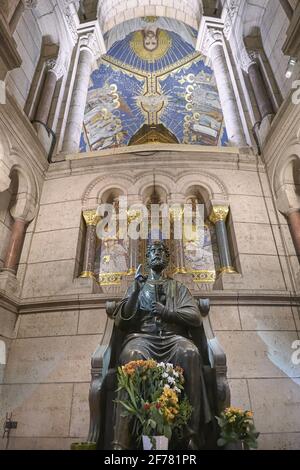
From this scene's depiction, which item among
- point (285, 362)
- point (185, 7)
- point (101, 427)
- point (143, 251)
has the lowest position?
point (101, 427)

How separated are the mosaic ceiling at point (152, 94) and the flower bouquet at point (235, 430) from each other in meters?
10.4

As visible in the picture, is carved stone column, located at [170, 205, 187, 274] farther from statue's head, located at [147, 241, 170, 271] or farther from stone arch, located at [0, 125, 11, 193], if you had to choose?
stone arch, located at [0, 125, 11, 193]

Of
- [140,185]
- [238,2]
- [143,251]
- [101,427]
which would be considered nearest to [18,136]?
[140,185]

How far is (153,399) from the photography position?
84.2 inches

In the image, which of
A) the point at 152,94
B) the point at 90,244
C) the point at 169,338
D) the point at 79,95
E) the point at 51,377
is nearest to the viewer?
the point at 169,338

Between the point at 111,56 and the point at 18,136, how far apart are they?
320 inches

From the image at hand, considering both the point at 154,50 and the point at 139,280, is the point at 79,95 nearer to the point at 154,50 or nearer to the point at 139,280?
the point at 154,50

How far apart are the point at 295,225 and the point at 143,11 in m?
9.58

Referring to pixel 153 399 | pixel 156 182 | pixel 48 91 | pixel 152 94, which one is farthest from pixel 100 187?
pixel 152 94

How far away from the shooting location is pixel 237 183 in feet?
18.4

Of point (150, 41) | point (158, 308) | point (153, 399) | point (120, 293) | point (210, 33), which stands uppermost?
point (150, 41)

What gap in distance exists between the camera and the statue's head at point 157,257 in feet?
11.0

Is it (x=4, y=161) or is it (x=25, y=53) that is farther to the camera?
(x=25, y=53)
